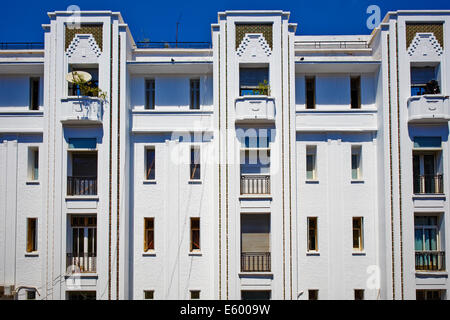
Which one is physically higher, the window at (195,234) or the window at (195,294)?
the window at (195,234)

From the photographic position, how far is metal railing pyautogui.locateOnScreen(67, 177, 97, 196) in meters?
15.0

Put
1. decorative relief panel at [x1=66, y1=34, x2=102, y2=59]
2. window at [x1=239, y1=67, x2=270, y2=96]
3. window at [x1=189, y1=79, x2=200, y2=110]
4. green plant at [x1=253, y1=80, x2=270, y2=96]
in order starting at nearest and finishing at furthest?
1. green plant at [x1=253, y1=80, x2=270, y2=96]
2. decorative relief panel at [x1=66, y1=34, x2=102, y2=59]
3. window at [x1=239, y1=67, x2=270, y2=96]
4. window at [x1=189, y1=79, x2=200, y2=110]

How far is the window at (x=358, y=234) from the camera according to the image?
15.4 meters

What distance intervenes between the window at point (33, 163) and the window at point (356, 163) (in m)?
14.0

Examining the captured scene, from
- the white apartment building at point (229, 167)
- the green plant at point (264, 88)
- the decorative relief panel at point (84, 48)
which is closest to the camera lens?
the white apartment building at point (229, 167)

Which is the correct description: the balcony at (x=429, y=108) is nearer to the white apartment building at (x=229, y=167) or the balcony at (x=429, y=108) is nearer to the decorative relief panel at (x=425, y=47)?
the white apartment building at (x=229, y=167)

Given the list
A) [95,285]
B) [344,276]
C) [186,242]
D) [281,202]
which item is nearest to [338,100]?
[281,202]

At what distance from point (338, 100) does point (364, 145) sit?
226 cm

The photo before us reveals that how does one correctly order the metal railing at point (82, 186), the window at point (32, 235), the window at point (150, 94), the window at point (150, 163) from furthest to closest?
the window at point (150, 94)
the window at point (150, 163)
the window at point (32, 235)
the metal railing at point (82, 186)

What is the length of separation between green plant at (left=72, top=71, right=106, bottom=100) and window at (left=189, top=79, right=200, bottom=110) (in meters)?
3.72

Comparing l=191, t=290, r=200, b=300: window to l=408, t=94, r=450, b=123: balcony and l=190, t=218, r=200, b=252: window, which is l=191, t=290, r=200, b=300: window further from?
l=408, t=94, r=450, b=123: balcony

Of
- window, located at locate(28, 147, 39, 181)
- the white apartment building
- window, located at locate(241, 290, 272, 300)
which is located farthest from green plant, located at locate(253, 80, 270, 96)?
window, located at locate(28, 147, 39, 181)

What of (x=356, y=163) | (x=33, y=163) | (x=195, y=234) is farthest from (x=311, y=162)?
(x=33, y=163)

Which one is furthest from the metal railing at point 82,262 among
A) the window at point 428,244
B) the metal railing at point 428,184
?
the metal railing at point 428,184
